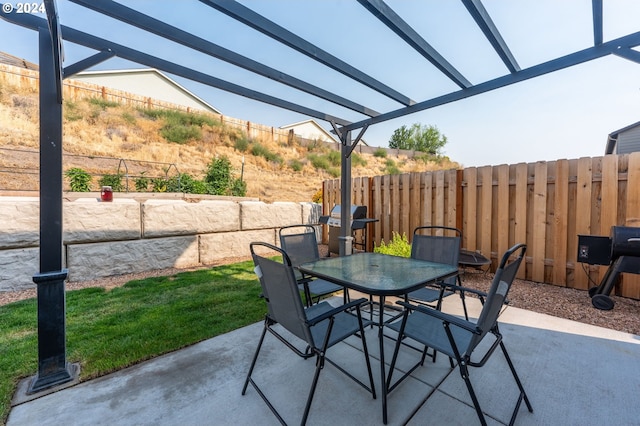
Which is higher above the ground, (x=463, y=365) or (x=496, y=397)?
(x=463, y=365)

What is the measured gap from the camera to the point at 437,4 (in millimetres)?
2143

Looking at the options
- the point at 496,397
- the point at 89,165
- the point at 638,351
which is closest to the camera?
the point at 496,397

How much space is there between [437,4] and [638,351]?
319cm

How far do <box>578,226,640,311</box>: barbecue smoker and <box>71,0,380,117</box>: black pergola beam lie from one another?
3.34 m

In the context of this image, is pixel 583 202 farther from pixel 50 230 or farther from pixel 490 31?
pixel 50 230

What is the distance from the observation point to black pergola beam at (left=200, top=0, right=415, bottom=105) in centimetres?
190

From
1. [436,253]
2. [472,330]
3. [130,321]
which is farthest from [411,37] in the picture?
[130,321]

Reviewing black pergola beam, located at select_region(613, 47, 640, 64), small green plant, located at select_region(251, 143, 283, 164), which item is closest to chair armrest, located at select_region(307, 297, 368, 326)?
black pergola beam, located at select_region(613, 47, 640, 64)

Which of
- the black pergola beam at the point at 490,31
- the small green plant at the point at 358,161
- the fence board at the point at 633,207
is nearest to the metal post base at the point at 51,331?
the black pergola beam at the point at 490,31

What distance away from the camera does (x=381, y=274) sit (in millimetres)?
1996

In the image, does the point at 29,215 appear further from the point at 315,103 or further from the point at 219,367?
the point at 315,103

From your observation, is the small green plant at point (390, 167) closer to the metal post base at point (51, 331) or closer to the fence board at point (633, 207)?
the fence board at point (633, 207)

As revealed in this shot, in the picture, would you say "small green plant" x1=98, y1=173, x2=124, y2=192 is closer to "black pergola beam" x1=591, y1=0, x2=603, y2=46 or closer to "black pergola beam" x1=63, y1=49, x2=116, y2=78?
"black pergola beam" x1=63, y1=49, x2=116, y2=78

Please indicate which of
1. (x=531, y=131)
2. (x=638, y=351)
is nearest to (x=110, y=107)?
(x=638, y=351)
